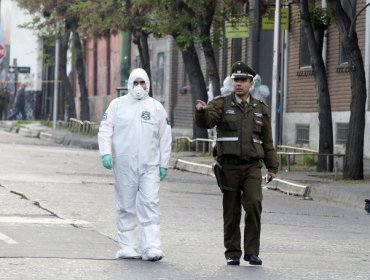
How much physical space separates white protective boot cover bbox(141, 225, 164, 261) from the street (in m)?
0.11

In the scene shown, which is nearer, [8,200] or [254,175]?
[254,175]

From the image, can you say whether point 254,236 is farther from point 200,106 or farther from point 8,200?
point 8,200

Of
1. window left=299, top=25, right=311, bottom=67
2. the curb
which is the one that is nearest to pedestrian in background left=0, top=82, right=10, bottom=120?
window left=299, top=25, right=311, bottom=67

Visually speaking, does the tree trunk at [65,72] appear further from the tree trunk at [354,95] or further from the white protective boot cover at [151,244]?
the white protective boot cover at [151,244]

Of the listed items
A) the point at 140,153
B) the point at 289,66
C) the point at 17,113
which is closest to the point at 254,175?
the point at 140,153

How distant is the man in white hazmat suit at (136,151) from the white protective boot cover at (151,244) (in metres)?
0.05

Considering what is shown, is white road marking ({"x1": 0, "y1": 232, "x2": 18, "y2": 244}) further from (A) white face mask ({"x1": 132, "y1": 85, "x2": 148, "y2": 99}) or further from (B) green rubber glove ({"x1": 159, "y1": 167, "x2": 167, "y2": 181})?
→ (A) white face mask ({"x1": 132, "y1": 85, "x2": 148, "y2": 99})

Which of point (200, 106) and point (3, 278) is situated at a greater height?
point (200, 106)

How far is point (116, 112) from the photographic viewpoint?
13.5 meters

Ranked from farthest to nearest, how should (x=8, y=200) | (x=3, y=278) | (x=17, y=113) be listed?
(x=17, y=113)
(x=8, y=200)
(x=3, y=278)

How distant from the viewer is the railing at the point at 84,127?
51.3m

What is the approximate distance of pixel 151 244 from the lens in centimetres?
1297

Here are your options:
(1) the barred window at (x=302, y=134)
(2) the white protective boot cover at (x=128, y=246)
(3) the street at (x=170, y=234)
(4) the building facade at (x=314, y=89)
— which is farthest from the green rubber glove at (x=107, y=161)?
(1) the barred window at (x=302, y=134)

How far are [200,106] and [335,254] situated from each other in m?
2.72
